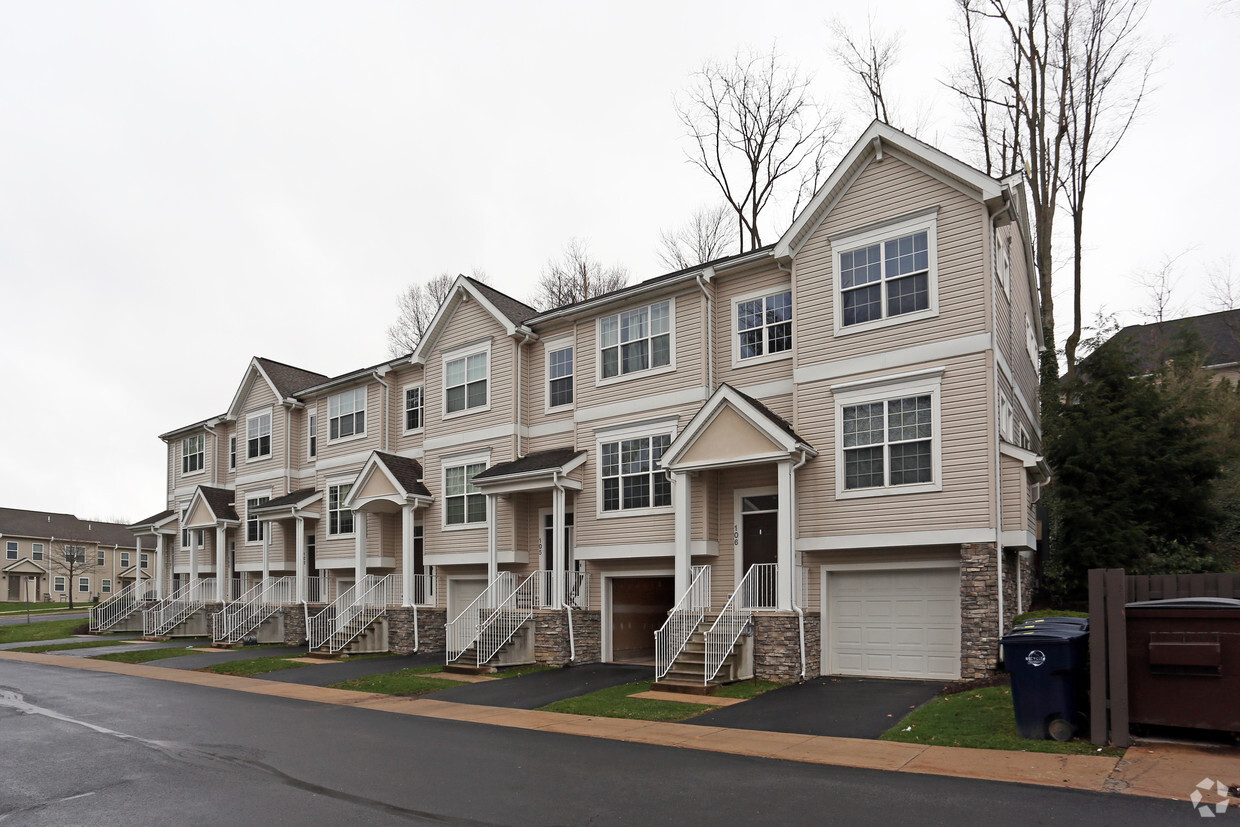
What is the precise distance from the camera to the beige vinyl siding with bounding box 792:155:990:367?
1600cm

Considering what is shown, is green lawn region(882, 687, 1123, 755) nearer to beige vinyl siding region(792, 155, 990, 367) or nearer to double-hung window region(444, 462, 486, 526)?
beige vinyl siding region(792, 155, 990, 367)

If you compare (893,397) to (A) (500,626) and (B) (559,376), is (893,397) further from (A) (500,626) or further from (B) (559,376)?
(A) (500,626)

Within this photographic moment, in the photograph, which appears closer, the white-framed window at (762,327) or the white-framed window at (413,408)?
the white-framed window at (762,327)

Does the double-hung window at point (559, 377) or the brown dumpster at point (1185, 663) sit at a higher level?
the double-hung window at point (559, 377)

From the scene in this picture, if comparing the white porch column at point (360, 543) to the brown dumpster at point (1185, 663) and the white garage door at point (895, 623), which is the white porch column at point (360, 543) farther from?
the brown dumpster at point (1185, 663)

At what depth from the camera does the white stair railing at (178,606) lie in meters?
33.4

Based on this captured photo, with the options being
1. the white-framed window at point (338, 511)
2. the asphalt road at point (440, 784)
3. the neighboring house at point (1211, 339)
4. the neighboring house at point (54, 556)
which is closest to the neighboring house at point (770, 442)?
the white-framed window at point (338, 511)

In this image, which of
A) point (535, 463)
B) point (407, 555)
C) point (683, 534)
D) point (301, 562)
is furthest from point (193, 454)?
point (683, 534)

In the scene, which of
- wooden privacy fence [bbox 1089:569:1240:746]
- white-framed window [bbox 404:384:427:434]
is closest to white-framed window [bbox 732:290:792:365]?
wooden privacy fence [bbox 1089:569:1240:746]

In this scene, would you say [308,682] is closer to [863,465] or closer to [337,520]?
[337,520]

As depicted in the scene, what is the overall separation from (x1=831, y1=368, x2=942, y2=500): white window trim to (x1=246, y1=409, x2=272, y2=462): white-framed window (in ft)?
77.4

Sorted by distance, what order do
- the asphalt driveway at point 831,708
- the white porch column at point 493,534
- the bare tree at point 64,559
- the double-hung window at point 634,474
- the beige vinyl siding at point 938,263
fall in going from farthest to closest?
1. the bare tree at point 64,559
2. the white porch column at point 493,534
3. the double-hung window at point 634,474
4. the beige vinyl siding at point 938,263
5. the asphalt driveway at point 831,708

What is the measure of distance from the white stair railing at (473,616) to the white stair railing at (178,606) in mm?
16338

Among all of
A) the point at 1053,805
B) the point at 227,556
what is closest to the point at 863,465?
the point at 1053,805
